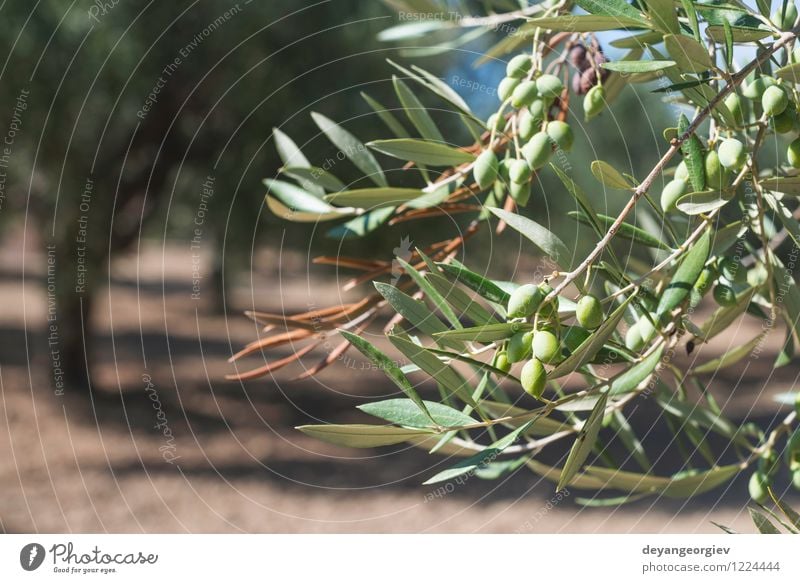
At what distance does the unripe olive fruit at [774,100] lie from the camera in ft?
1.16

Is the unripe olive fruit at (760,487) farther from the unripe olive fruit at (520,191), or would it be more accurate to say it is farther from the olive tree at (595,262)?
the unripe olive fruit at (520,191)

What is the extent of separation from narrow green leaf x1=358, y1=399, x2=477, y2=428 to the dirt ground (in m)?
1.37

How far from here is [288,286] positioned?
32.0ft

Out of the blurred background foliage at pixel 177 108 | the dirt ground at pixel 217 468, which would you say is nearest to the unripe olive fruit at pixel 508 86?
the dirt ground at pixel 217 468

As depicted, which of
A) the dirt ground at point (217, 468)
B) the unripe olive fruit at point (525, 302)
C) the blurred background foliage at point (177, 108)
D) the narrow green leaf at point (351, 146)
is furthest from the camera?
the dirt ground at point (217, 468)

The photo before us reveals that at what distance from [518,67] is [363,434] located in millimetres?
214

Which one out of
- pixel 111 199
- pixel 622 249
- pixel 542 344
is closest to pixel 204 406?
pixel 111 199

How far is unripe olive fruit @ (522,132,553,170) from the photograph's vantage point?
1.33ft

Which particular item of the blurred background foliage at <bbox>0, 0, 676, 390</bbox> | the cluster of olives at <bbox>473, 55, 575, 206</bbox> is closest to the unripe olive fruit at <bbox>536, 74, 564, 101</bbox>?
the cluster of olives at <bbox>473, 55, 575, 206</bbox>

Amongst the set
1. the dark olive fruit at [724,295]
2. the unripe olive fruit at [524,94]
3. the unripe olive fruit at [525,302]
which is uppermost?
the unripe olive fruit at [524,94]

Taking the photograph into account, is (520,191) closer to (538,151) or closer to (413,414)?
(538,151)

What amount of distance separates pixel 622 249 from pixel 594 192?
1.27 feet

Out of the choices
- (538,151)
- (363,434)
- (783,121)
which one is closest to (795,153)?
(783,121)

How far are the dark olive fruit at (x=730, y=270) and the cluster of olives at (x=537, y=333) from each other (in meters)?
0.13
